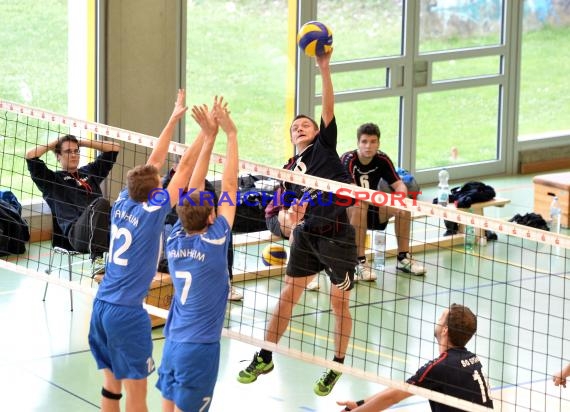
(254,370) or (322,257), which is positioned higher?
(322,257)

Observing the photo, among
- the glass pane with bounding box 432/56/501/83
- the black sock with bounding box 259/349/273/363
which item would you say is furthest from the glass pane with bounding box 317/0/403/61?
the black sock with bounding box 259/349/273/363

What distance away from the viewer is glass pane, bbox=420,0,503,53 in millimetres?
16281

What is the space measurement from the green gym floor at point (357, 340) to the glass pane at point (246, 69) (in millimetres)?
3148

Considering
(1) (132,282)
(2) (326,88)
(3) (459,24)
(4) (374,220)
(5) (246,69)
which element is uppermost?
(3) (459,24)

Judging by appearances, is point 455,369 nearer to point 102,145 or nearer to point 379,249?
point 102,145

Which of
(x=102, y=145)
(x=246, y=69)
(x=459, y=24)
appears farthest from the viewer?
(x=459, y=24)

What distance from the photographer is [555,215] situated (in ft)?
48.2

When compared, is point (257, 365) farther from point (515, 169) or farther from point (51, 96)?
point (515, 169)

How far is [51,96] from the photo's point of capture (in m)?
13.9

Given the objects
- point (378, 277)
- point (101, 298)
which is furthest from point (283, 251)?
point (101, 298)

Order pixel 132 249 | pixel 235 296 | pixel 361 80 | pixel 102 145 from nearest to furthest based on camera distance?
pixel 132 249, pixel 102 145, pixel 235 296, pixel 361 80

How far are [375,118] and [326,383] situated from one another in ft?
24.7

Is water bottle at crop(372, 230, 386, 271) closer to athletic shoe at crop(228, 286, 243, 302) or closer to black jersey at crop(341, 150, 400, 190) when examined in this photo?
black jersey at crop(341, 150, 400, 190)

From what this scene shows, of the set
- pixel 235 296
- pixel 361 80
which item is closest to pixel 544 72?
pixel 361 80
